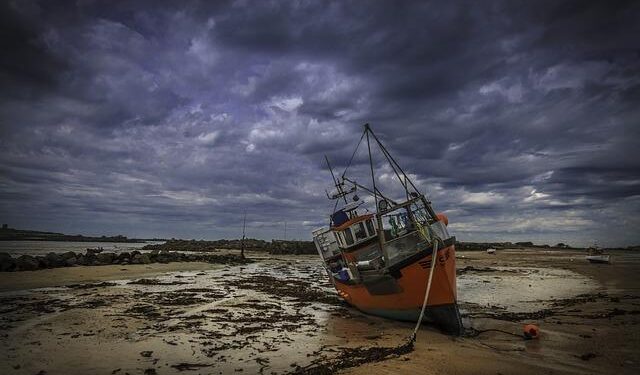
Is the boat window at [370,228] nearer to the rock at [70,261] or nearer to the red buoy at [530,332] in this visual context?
the red buoy at [530,332]

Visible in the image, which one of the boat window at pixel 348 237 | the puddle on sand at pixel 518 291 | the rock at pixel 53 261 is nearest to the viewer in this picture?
the boat window at pixel 348 237

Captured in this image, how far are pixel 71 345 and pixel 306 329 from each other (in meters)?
7.49

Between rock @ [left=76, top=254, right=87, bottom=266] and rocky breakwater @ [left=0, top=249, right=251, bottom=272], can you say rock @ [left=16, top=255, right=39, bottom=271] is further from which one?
rock @ [left=76, top=254, right=87, bottom=266]

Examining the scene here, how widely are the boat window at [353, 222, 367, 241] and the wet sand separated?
145 inches

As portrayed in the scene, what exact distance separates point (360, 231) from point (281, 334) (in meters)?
7.23

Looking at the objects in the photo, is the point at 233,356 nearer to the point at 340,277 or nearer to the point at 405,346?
the point at 405,346

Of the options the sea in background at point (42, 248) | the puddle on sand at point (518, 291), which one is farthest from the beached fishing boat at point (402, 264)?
the sea in background at point (42, 248)

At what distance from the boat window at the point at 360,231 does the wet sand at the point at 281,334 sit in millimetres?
3690

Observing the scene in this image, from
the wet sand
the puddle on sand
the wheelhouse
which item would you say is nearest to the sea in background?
the wet sand

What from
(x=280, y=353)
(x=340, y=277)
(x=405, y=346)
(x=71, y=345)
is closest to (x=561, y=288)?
(x=340, y=277)

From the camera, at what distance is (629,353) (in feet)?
29.7

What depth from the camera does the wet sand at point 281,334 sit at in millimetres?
8539

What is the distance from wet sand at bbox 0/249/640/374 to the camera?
854cm

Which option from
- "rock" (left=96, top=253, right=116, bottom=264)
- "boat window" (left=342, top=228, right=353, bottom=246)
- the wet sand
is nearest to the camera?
the wet sand
